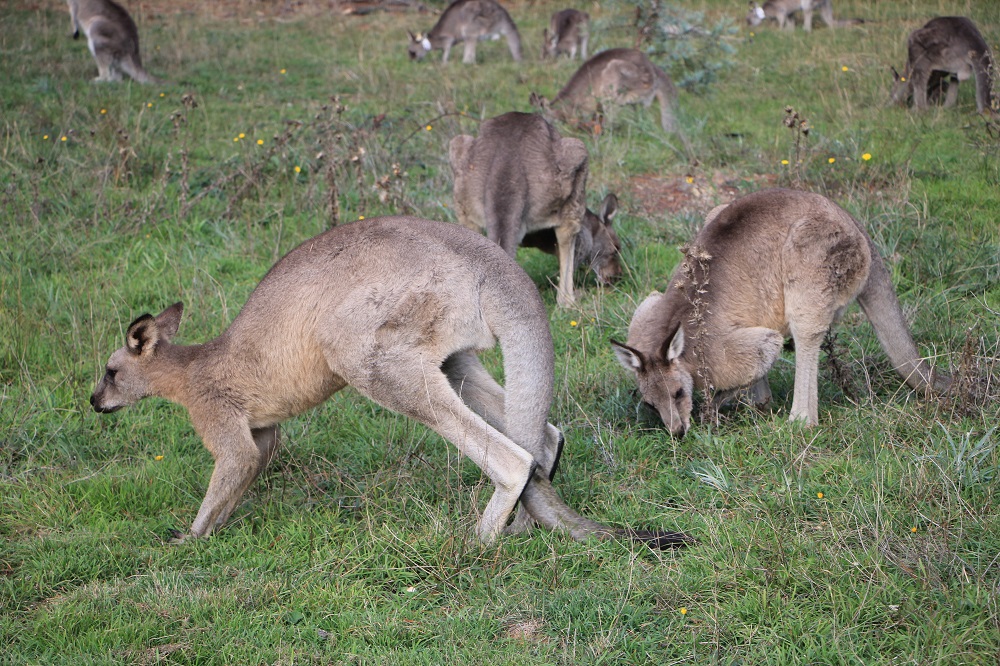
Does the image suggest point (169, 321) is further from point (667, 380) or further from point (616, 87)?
point (616, 87)

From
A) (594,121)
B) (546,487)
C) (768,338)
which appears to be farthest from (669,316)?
(594,121)

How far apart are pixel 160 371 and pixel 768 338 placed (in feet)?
10.1

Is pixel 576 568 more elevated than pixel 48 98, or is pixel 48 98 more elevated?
pixel 48 98

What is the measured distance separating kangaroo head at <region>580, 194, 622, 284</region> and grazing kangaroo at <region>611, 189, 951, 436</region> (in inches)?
79.8

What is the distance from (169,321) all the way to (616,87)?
688cm

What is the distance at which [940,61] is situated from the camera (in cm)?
1038

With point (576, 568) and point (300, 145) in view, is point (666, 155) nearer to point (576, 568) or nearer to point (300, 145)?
point (300, 145)

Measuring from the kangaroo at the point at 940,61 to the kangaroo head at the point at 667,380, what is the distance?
6360mm

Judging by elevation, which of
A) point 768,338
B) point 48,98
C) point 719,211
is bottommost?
point 768,338

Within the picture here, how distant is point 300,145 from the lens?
9.33 meters

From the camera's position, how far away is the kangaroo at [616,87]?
10578mm

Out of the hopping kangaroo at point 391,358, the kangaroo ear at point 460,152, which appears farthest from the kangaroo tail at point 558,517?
the kangaroo ear at point 460,152

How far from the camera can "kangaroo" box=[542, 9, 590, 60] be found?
14812 mm

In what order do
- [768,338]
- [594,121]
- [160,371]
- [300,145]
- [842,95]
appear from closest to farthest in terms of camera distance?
[160,371], [768,338], [300,145], [594,121], [842,95]
